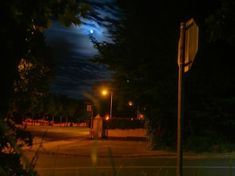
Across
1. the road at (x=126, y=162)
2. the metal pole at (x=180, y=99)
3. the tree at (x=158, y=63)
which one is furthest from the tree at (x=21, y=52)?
the tree at (x=158, y=63)

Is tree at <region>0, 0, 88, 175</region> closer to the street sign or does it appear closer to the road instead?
the street sign

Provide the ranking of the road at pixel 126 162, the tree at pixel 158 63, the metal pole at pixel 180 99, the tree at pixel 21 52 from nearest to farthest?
1. the tree at pixel 21 52
2. the metal pole at pixel 180 99
3. the road at pixel 126 162
4. the tree at pixel 158 63

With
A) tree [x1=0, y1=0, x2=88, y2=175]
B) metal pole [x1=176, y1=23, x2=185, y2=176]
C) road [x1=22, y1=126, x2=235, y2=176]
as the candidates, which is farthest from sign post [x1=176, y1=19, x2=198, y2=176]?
road [x1=22, y1=126, x2=235, y2=176]

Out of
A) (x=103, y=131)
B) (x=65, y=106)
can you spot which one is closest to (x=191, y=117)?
(x=103, y=131)

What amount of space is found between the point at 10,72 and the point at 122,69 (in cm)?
2438

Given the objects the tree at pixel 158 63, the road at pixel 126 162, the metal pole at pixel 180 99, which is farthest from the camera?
the tree at pixel 158 63

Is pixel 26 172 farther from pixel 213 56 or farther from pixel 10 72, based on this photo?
pixel 213 56

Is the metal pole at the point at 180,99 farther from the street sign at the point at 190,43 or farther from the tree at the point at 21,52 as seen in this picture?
the tree at the point at 21,52

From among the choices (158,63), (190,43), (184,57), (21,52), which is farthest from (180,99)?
(158,63)

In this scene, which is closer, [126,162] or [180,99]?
[180,99]

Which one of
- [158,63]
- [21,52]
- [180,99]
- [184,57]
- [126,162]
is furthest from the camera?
[158,63]

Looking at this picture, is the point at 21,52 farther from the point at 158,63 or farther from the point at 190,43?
the point at 158,63

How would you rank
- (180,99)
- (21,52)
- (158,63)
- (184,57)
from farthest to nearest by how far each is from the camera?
(158,63) → (184,57) → (180,99) → (21,52)

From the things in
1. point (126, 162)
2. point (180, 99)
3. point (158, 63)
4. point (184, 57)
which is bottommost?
point (126, 162)
